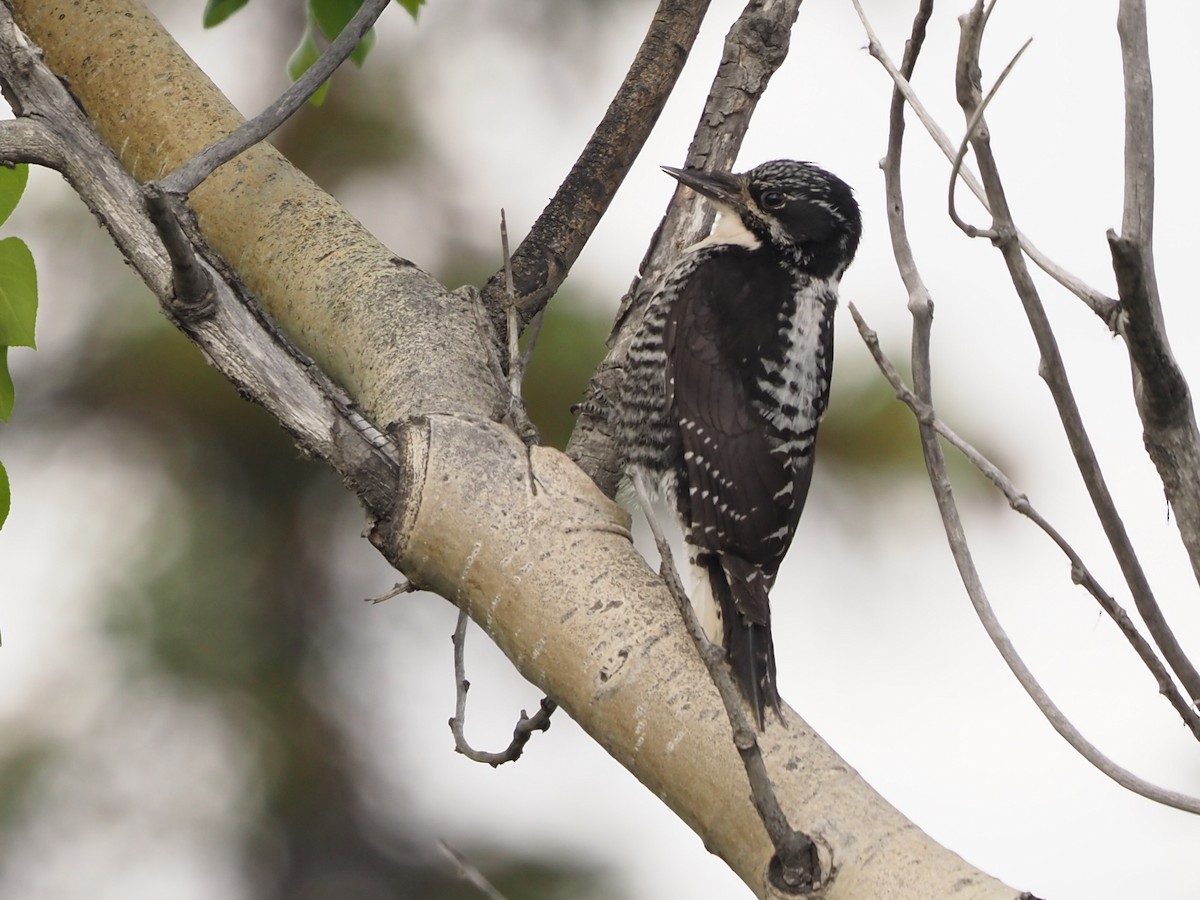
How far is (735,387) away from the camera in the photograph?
8.75 ft

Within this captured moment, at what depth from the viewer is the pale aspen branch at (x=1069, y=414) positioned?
1.20 meters

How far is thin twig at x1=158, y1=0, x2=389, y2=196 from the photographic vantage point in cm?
164

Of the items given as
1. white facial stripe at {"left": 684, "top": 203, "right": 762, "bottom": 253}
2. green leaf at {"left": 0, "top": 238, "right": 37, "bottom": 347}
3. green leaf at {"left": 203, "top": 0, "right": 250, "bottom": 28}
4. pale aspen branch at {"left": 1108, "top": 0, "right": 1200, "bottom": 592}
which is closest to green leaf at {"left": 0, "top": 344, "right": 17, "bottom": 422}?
green leaf at {"left": 0, "top": 238, "right": 37, "bottom": 347}

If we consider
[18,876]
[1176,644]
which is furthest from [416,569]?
[18,876]

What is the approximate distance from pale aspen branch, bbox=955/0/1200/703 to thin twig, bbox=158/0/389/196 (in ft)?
3.10

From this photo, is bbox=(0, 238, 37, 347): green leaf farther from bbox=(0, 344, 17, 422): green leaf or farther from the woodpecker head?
the woodpecker head

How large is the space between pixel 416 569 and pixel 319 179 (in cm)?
224

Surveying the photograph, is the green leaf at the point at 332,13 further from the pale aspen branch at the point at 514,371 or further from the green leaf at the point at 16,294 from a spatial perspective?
the green leaf at the point at 16,294

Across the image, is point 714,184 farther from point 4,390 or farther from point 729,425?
point 4,390

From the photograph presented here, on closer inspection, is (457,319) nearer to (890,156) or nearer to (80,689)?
(890,156)

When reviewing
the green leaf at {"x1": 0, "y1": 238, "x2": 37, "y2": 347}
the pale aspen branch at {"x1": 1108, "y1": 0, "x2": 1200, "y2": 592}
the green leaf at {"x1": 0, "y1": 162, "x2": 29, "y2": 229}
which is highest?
the pale aspen branch at {"x1": 1108, "y1": 0, "x2": 1200, "y2": 592}

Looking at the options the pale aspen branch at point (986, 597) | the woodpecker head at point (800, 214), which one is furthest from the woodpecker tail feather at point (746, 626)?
the woodpecker head at point (800, 214)

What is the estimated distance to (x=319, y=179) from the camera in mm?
3633

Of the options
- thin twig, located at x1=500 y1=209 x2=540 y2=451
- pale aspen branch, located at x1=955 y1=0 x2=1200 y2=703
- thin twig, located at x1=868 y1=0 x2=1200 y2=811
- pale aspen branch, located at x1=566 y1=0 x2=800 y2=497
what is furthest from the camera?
pale aspen branch, located at x1=566 y1=0 x2=800 y2=497
